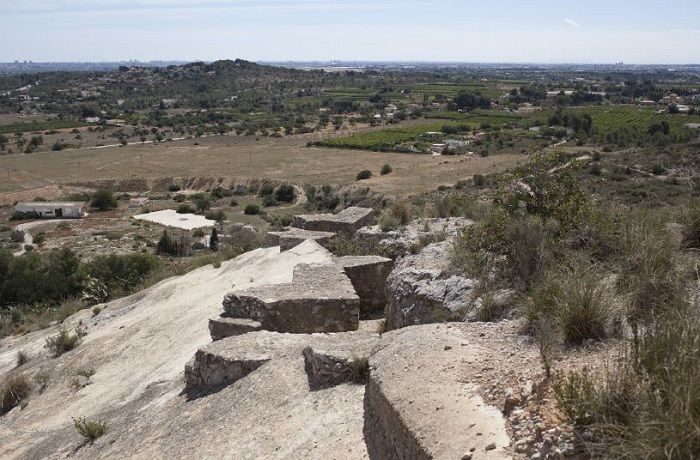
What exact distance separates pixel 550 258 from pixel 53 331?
1200 centimetres

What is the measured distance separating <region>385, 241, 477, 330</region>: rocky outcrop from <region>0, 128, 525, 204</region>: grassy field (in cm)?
3668

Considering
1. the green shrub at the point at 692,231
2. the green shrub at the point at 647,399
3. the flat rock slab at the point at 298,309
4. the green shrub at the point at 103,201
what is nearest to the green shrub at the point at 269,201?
the green shrub at the point at 103,201

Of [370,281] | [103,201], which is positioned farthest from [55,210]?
[370,281]

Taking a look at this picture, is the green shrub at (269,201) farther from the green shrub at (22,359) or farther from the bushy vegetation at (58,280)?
the green shrub at (22,359)

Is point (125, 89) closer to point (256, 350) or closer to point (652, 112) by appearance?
point (652, 112)

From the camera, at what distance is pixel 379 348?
6402 millimetres

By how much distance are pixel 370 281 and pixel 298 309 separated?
2.27 meters

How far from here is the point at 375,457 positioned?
5.27 meters

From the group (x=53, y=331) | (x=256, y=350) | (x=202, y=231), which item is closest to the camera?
(x=256, y=350)

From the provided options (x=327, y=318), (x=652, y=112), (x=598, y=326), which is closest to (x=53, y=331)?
(x=327, y=318)

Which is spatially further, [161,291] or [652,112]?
[652,112]

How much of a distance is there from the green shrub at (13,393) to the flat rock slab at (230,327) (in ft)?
13.0

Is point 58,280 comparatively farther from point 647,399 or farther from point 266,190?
point 266,190

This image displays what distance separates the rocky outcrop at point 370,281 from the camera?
1123cm
